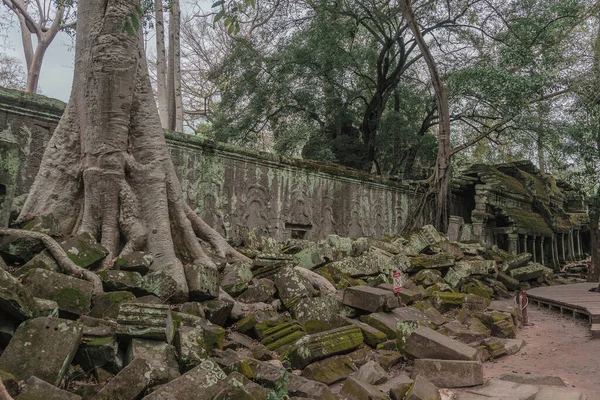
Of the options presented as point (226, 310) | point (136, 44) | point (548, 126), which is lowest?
point (226, 310)

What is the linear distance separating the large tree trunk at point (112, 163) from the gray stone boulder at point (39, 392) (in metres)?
1.67

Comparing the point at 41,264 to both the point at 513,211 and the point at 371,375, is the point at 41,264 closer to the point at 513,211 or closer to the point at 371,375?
the point at 371,375

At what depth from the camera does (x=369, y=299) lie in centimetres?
394

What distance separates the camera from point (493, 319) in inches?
181

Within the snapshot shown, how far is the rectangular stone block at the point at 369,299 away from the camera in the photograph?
392cm

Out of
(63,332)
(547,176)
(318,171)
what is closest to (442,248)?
(318,171)

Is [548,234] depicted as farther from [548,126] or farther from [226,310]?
[226,310]

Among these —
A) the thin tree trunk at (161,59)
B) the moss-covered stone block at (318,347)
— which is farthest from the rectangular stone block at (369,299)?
the thin tree trunk at (161,59)

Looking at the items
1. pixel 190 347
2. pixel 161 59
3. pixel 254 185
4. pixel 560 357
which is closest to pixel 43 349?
pixel 190 347

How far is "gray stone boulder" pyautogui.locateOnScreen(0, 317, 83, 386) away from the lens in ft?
6.42

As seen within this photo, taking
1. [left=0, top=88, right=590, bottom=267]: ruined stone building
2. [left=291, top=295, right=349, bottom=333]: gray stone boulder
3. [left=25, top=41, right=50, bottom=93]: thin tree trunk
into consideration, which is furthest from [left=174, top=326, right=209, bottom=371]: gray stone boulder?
[left=25, top=41, right=50, bottom=93]: thin tree trunk

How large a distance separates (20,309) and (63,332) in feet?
0.87

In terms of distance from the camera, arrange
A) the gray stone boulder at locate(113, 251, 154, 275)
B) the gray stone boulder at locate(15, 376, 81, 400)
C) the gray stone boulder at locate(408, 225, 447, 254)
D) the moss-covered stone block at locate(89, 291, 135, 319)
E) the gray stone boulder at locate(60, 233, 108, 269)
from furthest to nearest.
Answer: the gray stone boulder at locate(408, 225, 447, 254) < the gray stone boulder at locate(113, 251, 154, 275) < the gray stone boulder at locate(60, 233, 108, 269) < the moss-covered stone block at locate(89, 291, 135, 319) < the gray stone boulder at locate(15, 376, 81, 400)

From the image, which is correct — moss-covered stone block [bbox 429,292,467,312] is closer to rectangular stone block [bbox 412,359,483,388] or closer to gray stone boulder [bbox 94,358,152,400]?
rectangular stone block [bbox 412,359,483,388]
